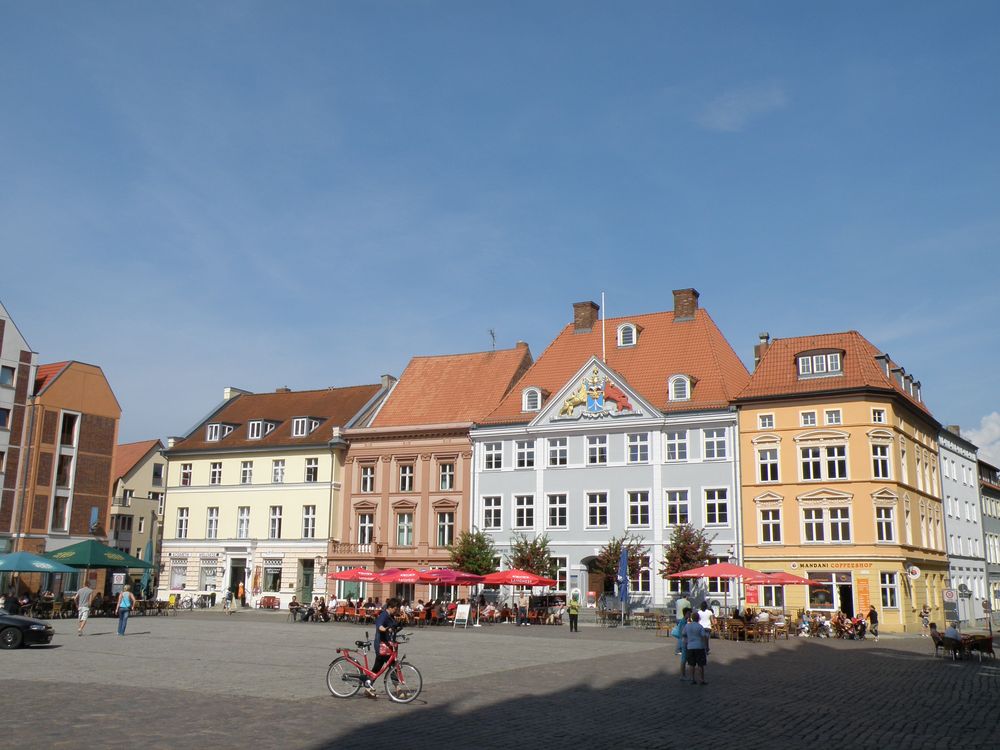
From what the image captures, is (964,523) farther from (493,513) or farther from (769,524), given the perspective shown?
(493,513)

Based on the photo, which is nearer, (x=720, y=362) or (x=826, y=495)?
(x=826, y=495)

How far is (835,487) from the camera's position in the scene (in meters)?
45.6

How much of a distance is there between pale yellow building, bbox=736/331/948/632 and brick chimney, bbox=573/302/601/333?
1179cm

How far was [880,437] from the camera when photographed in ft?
149

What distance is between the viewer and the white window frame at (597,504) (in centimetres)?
5028

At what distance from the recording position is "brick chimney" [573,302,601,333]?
57781 mm

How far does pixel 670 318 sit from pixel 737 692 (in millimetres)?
37884

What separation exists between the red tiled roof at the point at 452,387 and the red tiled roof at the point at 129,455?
1099 inches

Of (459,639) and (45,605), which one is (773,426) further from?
(45,605)

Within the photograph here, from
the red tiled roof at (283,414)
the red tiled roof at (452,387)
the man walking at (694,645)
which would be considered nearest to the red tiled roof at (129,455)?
the red tiled roof at (283,414)

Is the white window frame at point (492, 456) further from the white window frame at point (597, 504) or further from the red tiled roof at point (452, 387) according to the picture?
the white window frame at point (597, 504)

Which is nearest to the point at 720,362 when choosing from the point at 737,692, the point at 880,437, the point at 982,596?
the point at 880,437

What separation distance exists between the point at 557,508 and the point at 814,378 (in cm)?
1474

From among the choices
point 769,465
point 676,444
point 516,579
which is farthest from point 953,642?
point 676,444
